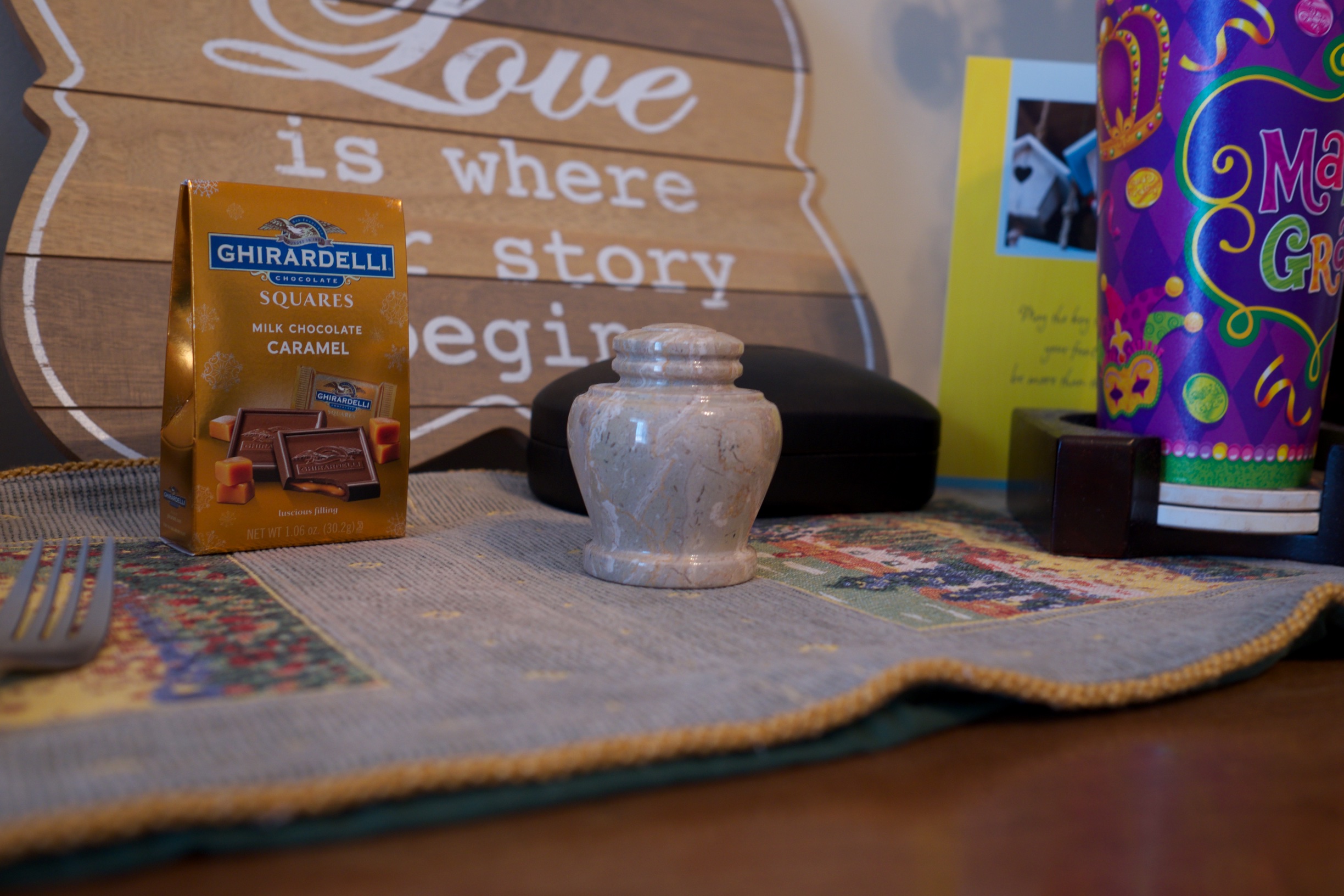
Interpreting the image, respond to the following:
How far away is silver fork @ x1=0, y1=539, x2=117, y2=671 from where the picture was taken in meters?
0.42

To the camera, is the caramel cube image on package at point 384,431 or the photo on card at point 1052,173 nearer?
the caramel cube image on package at point 384,431

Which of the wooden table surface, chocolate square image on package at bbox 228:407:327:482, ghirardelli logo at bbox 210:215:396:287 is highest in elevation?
ghirardelli logo at bbox 210:215:396:287

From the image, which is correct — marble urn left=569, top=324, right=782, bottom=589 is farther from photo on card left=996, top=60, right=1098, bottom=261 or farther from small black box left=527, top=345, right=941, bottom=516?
photo on card left=996, top=60, right=1098, bottom=261

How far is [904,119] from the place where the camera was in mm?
1201

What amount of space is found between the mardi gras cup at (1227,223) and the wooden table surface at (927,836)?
32 centimetres

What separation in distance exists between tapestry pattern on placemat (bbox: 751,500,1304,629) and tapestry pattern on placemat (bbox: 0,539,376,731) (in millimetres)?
294

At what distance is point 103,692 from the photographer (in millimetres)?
406

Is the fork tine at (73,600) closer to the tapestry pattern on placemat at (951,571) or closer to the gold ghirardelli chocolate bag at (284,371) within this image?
the gold ghirardelli chocolate bag at (284,371)

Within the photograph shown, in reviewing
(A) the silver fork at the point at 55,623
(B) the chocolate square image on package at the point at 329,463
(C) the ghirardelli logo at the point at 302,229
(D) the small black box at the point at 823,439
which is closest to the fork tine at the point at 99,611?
(A) the silver fork at the point at 55,623

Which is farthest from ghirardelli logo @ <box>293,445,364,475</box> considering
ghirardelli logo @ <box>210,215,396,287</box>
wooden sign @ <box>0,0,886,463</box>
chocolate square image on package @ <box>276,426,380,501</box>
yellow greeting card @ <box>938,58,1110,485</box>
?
yellow greeting card @ <box>938,58,1110,485</box>

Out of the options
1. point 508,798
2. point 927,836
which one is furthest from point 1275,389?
point 508,798

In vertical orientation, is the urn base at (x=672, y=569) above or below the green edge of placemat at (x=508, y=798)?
above

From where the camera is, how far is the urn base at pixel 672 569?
61 cm

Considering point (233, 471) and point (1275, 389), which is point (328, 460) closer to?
point (233, 471)
